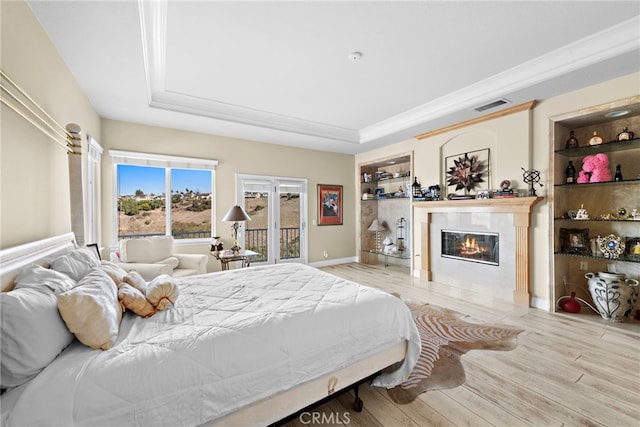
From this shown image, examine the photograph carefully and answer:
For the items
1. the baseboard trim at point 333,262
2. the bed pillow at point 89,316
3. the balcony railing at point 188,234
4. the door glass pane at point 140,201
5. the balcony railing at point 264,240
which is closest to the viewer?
the bed pillow at point 89,316

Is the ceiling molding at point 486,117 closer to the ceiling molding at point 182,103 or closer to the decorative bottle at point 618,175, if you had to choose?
the decorative bottle at point 618,175

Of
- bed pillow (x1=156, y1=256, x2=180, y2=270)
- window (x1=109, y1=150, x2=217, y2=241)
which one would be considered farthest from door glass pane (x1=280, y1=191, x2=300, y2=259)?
bed pillow (x1=156, y1=256, x2=180, y2=270)

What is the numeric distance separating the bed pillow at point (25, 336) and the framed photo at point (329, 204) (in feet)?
17.1

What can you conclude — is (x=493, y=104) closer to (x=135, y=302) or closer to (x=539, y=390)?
(x=539, y=390)

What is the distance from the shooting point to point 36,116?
176 centimetres

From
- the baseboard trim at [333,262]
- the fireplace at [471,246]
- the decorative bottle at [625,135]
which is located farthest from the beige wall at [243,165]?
the decorative bottle at [625,135]

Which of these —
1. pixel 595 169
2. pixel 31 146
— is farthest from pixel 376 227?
pixel 31 146

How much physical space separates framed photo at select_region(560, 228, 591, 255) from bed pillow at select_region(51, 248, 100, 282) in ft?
16.3

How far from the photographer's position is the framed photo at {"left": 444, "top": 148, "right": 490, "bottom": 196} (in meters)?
4.17

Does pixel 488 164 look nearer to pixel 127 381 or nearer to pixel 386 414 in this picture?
pixel 386 414

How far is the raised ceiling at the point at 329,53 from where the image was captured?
2.17m

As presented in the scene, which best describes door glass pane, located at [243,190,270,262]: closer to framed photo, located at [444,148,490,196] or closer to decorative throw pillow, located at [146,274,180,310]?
framed photo, located at [444,148,490,196]

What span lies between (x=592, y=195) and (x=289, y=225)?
4.84m

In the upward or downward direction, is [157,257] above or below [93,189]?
below
